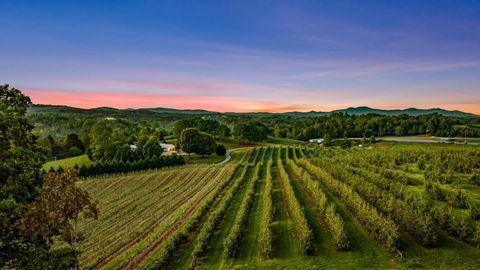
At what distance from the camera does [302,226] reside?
26016 mm

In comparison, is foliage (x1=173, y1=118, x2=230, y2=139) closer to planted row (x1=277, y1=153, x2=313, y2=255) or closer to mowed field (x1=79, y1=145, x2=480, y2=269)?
mowed field (x1=79, y1=145, x2=480, y2=269)

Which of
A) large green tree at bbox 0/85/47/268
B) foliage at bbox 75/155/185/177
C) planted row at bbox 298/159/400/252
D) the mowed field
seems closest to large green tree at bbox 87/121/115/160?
foliage at bbox 75/155/185/177

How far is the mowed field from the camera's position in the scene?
22016 millimetres

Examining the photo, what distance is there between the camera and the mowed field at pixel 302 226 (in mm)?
22016

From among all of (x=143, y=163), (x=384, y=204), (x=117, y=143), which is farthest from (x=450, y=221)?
(x=117, y=143)

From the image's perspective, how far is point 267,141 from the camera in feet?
469

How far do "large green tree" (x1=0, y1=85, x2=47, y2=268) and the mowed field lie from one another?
9549 mm

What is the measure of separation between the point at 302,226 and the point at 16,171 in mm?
20423

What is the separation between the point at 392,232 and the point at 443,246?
4.09 meters

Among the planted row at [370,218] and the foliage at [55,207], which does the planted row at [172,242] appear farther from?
the planted row at [370,218]

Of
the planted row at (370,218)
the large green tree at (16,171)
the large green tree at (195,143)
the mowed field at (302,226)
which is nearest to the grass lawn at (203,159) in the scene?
the large green tree at (195,143)

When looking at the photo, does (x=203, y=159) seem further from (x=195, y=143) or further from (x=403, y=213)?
(x=403, y=213)

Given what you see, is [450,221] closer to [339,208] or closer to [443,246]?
[443,246]

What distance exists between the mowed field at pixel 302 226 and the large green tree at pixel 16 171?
31.3 feet
